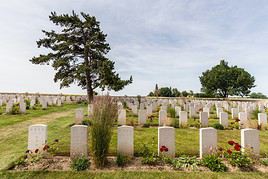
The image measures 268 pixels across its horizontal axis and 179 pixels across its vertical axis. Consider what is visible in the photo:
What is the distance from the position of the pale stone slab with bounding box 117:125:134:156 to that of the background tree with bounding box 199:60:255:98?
5412 centimetres

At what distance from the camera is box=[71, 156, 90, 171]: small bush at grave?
4.61 m

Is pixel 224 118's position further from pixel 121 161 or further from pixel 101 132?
pixel 101 132

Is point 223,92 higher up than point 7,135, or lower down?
higher up

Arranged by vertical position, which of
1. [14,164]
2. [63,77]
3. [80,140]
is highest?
[63,77]

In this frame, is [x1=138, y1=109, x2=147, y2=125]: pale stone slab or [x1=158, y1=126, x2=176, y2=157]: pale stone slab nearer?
[x1=158, y1=126, x2=176, y2=157]: pale stone slab

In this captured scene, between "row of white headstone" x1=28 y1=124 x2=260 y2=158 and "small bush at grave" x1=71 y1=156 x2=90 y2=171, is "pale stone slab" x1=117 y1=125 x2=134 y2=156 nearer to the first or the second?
"row of white headstone" x1=28 y1=124 x2=260 y2=158

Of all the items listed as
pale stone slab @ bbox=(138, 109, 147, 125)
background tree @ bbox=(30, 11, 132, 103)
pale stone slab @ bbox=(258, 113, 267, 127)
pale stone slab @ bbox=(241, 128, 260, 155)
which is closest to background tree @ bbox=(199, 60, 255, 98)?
background tree @ bbox=(30, 11, 132, 103)

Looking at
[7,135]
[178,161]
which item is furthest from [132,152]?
[7,135]

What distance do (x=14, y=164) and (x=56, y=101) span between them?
64.6ft

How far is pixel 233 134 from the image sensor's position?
8914mm

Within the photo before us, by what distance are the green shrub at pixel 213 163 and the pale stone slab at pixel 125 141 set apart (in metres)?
1.81

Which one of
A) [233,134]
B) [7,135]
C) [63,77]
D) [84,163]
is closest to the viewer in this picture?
[84,163]

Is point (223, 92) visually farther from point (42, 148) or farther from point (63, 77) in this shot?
point (42, 148)

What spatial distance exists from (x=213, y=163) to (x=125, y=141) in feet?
7.06
